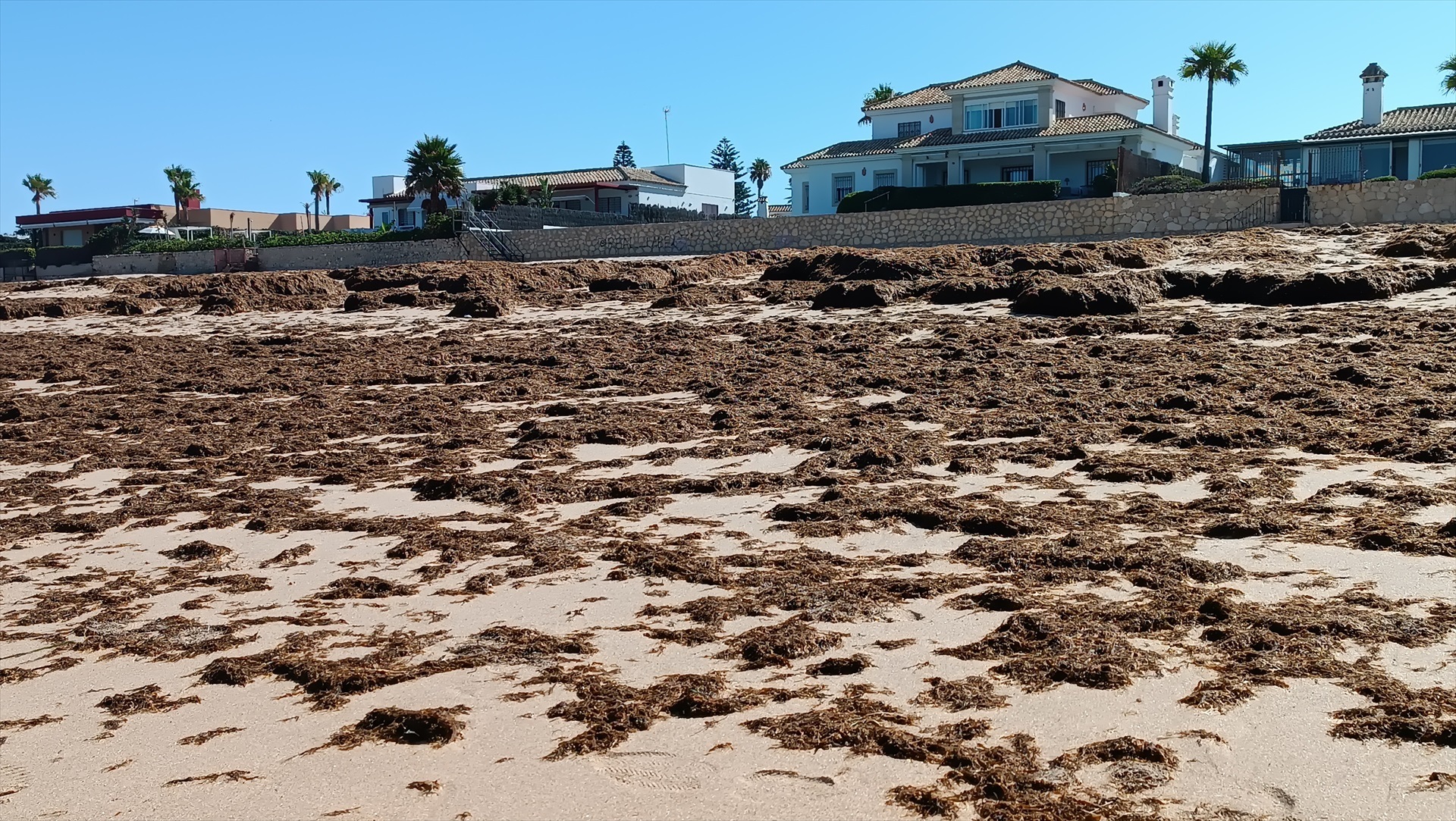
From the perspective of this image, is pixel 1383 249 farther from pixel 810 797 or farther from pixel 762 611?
pixel 810 797

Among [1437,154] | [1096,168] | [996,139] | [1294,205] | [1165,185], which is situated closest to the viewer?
[1294,205]

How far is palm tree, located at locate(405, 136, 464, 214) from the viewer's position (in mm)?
54188

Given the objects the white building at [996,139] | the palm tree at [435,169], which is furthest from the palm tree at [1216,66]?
the palm tree at [435,169]

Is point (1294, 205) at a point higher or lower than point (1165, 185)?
lower

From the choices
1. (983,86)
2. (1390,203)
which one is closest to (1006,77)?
(983,86)

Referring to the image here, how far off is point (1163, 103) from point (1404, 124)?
9150 mm

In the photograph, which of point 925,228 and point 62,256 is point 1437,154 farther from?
point 62,256

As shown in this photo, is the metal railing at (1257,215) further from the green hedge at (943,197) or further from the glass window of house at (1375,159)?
the glass window of house at (1375,159)

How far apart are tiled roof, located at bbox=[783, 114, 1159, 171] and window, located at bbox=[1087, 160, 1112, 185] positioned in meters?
1.43

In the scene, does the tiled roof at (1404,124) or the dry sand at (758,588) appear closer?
the dry sand at (758,588)

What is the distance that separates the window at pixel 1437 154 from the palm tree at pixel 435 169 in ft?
117

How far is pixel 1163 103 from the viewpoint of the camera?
5241 cm

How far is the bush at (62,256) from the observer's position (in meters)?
62.3

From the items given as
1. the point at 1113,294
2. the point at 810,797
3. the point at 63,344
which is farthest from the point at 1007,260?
the point at 810,797
